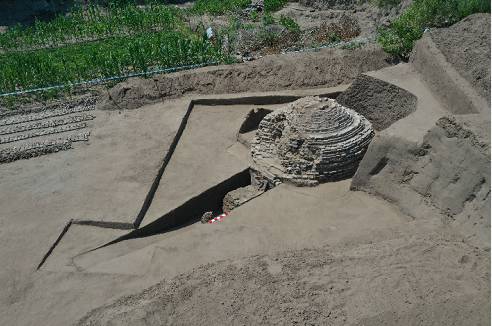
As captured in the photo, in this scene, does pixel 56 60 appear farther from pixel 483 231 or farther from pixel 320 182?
pixel 483 231

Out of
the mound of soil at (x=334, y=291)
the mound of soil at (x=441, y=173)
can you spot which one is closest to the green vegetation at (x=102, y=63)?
the mound of soil at (x=441, y=173)

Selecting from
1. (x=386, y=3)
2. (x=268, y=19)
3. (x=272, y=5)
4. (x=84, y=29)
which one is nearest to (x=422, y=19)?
(x=386, y=3)

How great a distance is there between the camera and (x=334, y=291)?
17.8ft

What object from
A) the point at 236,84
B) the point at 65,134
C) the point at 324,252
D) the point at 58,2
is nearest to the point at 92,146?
the point at 65,134

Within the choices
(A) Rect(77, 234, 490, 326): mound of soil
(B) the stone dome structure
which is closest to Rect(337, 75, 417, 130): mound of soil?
(B) the stone dome structure

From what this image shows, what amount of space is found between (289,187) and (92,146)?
4.23 m

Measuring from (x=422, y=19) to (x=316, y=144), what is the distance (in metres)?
5.04

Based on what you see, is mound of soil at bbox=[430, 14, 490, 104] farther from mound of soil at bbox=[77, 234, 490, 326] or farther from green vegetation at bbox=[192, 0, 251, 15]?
green vegetation at bbox=[192, 0, 251, 15]

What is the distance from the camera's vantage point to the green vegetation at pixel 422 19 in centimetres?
1038

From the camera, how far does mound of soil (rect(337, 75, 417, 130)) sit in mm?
9188

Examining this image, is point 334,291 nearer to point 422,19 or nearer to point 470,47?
point 470,47

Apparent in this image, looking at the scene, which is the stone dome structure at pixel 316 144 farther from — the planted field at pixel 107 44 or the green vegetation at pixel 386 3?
the green vegetation at pixel 386 3

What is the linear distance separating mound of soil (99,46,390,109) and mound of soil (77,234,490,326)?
5.93 m

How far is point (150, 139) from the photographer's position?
9.67 meters
